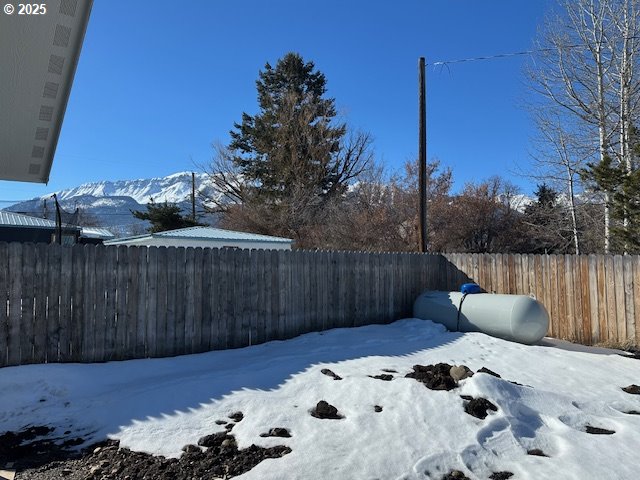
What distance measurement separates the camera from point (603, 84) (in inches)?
617

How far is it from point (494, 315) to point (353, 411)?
522 centimetres

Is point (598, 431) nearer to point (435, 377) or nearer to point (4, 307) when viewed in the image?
point (435, 377)

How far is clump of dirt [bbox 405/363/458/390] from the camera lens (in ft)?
16.2

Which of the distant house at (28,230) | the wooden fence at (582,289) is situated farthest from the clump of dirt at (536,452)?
the distant house at (28,230)

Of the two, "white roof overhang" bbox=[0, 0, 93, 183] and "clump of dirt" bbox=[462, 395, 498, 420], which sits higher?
"white roof overhang" bbox=[0, 0, 93, 183]

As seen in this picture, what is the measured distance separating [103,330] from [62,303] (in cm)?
62

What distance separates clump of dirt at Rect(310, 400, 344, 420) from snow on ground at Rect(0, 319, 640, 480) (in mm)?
92

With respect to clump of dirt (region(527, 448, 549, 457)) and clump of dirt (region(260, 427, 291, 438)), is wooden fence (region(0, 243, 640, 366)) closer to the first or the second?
clump of dirt (region(260, 427, 291, 438))

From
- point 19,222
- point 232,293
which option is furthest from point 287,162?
point 232,293

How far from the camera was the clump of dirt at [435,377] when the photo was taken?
16.2ft

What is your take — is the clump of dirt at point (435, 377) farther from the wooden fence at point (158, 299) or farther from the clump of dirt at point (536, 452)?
the wooden fence at point (158, 299)

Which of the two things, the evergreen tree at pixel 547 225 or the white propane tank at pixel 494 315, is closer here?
the white propane tank at pixel 494 315

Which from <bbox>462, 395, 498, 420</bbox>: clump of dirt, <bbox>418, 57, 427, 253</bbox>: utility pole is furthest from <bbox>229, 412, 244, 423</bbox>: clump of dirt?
<bbox>418, 57, 427, 253</bbox>: utility pole

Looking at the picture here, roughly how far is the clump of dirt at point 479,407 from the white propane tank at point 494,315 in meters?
4.36
